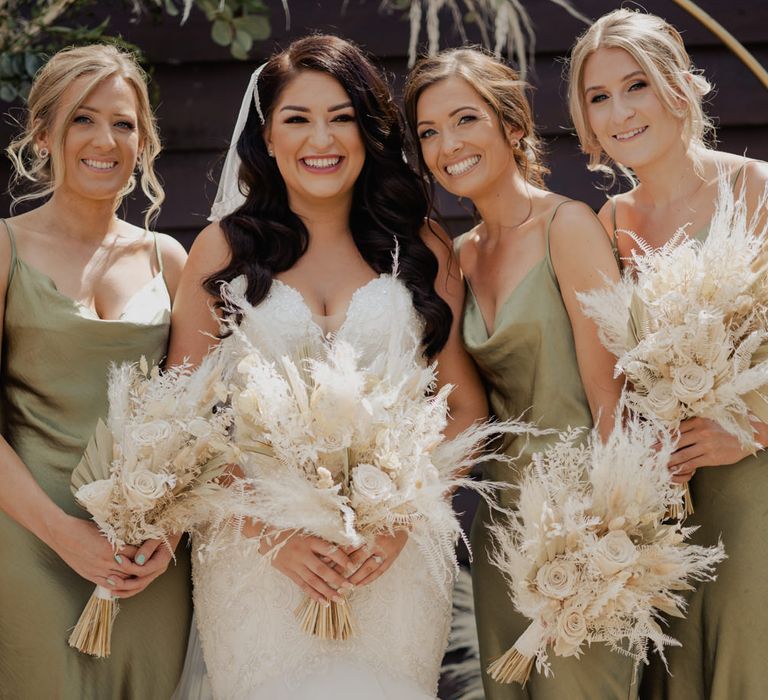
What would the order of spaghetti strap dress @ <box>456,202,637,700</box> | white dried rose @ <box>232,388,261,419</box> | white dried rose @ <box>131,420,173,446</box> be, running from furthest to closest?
spaghetti strap dress @ <box>456,202,637,700</box> → white dried rose @ <box>131,420,173,446</box> → white dried rose @ <box>232,388,261,419</box>

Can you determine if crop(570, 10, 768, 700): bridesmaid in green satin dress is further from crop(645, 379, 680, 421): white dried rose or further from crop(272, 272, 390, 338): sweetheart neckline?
crop(272, 272, 390, 338): sweetheart neckline

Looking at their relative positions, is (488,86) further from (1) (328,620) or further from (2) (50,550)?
(2) (50,550)

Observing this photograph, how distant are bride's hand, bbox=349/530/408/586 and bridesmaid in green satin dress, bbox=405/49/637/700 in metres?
0.46

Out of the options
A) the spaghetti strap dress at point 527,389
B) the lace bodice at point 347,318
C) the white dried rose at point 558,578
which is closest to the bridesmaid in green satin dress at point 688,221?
the spaghetti strap dress at point 527,389

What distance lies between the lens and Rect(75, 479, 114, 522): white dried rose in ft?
10.6

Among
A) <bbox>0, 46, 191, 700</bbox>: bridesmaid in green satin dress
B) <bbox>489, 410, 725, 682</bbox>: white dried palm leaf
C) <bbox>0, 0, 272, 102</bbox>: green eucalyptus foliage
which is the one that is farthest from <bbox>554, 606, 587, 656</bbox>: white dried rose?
<bbox>0, 0, 272, 102</bbox>: green eucalyptus foliage

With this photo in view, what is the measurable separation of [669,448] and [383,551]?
2.84 feet

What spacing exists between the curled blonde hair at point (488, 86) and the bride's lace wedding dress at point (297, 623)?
714 mm

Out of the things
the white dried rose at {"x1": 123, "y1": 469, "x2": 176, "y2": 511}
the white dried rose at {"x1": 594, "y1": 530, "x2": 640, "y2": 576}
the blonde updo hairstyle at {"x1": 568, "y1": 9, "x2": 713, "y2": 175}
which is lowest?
the white dried rose at {"x1": 594, "y1": 530, "x2": 640, "y2": 576}

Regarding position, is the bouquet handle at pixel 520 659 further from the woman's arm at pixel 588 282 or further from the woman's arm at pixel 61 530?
the woman's arm at pixel 61 530

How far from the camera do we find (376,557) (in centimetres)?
335

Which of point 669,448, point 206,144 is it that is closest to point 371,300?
point 669,448

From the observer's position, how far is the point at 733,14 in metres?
4.99

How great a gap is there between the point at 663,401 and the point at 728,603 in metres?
0.68
